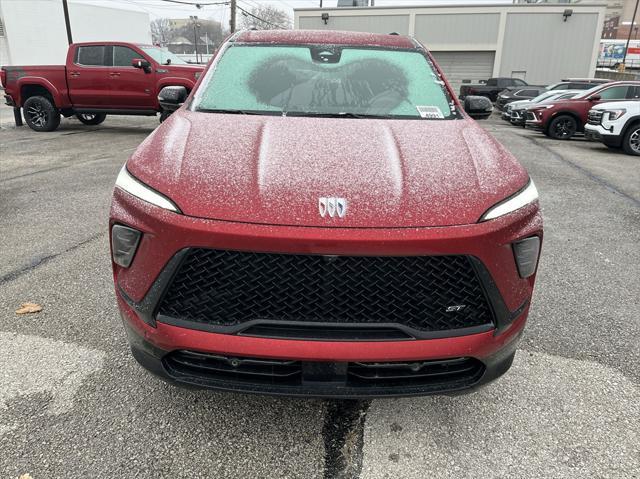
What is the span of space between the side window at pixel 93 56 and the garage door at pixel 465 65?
23967 millimetres

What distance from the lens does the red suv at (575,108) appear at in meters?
12.8

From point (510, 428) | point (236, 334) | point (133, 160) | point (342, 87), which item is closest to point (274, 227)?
point (236, 334)

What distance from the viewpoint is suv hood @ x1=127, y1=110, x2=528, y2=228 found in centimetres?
174

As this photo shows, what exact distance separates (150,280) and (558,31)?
110 feet

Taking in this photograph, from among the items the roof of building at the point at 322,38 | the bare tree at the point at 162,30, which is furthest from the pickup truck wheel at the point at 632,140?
the bare tree at the point at 162,30

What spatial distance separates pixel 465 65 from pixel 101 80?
83.6ft

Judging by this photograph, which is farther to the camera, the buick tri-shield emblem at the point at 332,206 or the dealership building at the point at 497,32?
the dealership building at the point at 497,32

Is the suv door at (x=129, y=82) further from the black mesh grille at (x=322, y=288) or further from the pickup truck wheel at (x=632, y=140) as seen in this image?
the black mesh grille at (x=322, y=288)

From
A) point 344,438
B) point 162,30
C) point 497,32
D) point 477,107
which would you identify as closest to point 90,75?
point 477,107

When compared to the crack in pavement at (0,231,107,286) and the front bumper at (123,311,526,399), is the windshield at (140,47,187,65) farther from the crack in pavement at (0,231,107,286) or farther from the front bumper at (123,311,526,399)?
the front bumper at (123,311,526,399)

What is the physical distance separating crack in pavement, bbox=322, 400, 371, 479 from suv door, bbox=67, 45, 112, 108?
11.2m

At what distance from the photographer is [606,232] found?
5.07 m

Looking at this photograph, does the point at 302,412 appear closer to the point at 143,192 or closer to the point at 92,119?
the point at 143,192

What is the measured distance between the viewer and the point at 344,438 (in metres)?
2.11
